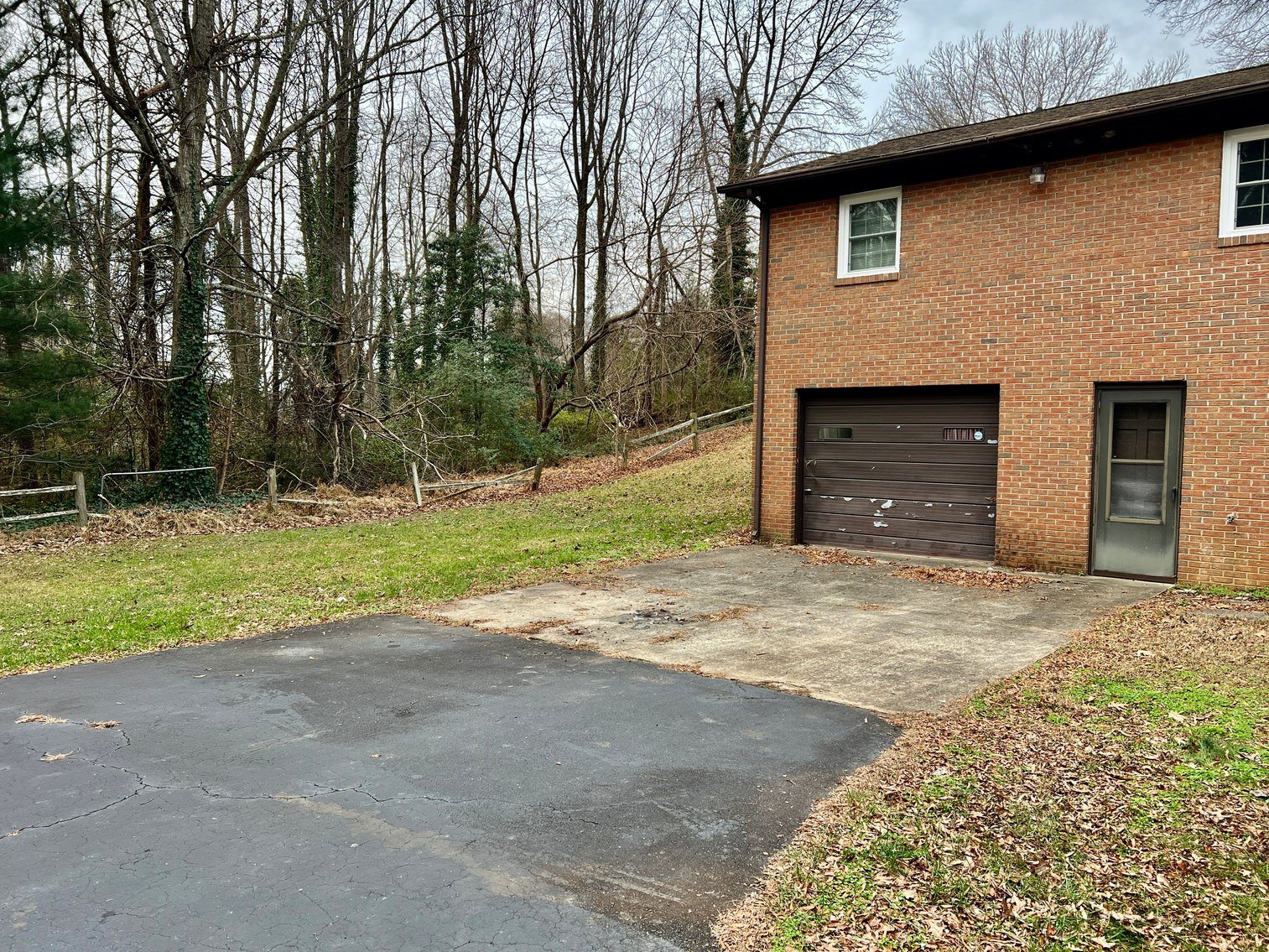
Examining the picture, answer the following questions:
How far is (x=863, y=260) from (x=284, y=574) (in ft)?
29.3

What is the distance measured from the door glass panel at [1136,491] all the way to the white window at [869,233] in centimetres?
393

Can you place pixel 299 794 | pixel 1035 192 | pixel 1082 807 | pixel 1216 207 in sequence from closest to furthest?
pixel 1082 807
pixel 299 794
pixel 1216 207
pixel 1035 192

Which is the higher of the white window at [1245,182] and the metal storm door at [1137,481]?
the white window at [1245,182]

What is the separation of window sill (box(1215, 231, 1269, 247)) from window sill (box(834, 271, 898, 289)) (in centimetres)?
368

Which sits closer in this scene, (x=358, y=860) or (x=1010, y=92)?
(x=358, y=860)

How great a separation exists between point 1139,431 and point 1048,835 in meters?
7.69

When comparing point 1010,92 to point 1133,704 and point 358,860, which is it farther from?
point 358,860

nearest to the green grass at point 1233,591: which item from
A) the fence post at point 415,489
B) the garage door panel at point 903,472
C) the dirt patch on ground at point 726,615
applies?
the garage door panel at point 903,472

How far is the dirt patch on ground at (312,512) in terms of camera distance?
48.4ft

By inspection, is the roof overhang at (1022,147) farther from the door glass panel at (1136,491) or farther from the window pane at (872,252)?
the door glass panel at (1136,491)

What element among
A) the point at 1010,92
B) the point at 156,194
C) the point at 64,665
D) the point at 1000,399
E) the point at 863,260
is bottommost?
the point at 64,665

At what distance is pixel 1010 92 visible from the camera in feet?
105

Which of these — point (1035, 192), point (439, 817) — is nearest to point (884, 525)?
point (1035, 192)

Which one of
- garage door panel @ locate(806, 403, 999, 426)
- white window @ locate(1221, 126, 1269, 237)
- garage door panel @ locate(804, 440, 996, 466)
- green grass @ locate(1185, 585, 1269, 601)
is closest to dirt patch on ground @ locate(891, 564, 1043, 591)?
garage door panel @ locate(804, 440, 996, 466)
